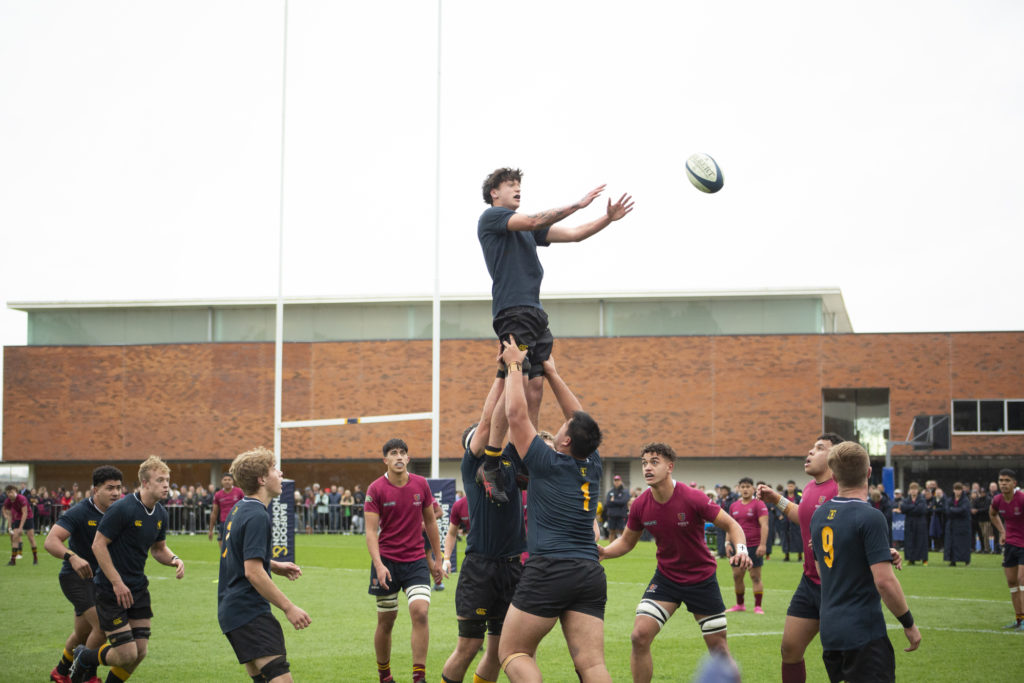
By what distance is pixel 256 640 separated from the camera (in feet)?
23.4

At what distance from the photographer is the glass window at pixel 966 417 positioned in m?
44.9

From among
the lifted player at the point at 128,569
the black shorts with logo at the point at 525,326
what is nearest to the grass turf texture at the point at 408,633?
the lifted player at the point at 128,569

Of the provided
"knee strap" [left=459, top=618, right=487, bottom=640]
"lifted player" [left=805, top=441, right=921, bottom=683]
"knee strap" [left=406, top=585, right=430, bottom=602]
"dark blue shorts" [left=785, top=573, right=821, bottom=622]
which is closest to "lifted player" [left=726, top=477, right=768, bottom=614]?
"knee strap" [left=406, top=585, right=430, bottom=602]

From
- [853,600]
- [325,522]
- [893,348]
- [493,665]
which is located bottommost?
[325,522]

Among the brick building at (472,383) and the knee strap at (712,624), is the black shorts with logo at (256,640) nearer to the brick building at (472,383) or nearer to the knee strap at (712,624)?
the knee strap at (712,624)

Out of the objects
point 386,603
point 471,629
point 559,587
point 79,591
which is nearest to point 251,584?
point 559,587

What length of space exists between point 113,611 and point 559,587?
5.10 metres

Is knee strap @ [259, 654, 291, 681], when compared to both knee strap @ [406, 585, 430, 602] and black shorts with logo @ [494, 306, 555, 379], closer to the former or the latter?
black shorts with logo @ [494, 306, 555, 379]

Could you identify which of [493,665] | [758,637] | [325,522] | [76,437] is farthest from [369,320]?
[493,665]

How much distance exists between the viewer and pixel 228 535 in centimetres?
729

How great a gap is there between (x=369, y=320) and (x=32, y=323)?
18.2m

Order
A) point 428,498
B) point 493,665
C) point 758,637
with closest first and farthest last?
point 493,665, point 428,498, point 758,637

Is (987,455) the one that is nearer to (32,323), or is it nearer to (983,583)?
(983,583)

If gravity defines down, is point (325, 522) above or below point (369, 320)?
below
